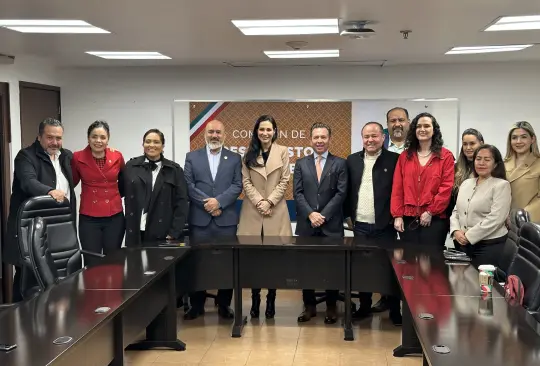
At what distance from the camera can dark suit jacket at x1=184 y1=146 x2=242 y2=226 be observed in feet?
16.3

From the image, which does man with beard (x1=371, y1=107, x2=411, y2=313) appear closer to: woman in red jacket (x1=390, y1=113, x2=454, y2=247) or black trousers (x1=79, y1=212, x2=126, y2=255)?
woman in red jacket (x1=390, y1=113, x2=454, y2=247)

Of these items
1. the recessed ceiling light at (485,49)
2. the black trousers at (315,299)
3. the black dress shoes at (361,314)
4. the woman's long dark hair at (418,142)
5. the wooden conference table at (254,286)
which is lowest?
the black dress shoes at (361,314)

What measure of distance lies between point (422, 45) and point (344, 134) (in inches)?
72.0

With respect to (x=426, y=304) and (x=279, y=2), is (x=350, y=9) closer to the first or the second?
(x=279, y=2)

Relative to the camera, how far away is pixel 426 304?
9.58 ft

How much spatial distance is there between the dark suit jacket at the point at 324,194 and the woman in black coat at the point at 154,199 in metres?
0.96

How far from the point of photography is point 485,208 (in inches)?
168

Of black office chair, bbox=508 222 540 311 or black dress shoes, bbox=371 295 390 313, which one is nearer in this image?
black office chair, bbox=508 222 540 311

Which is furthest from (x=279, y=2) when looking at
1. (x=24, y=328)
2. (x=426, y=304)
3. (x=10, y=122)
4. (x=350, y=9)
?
(x=10, y=122)

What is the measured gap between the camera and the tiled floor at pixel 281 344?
13.7ft

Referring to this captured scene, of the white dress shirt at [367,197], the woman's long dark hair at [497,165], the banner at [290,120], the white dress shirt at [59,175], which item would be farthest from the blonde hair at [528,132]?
the white dress shirt at [59,175]

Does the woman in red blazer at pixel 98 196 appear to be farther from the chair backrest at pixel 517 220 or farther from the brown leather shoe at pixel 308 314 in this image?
the chair backrest at pixel 517 220

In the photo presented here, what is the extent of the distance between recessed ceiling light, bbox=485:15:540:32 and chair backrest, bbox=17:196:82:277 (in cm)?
332

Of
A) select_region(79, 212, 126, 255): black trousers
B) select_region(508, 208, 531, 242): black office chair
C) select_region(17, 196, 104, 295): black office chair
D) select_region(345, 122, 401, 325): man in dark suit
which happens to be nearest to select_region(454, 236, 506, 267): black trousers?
select_region(508, 208, 531, 242): black office chair
